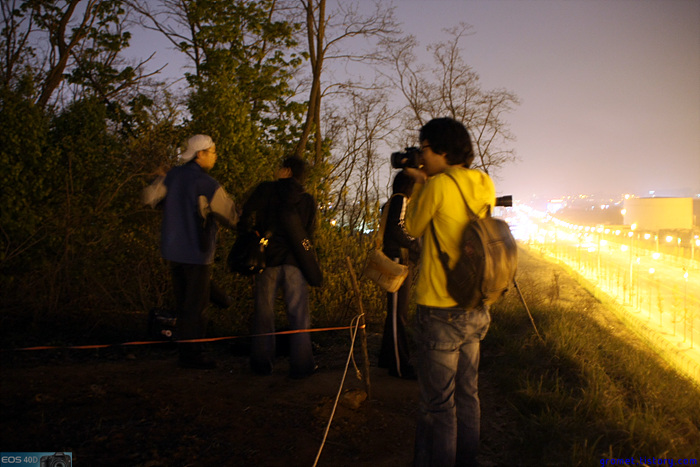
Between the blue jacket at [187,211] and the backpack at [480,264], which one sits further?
the blue jacket at [187,211]

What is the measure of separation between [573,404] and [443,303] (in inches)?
74.8

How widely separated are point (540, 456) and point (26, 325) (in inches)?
203

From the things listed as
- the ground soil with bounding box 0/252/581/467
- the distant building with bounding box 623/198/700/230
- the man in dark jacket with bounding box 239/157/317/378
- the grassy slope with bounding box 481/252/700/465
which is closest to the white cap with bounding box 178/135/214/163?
the man in dark jacket with bounding box 239/157/317/378

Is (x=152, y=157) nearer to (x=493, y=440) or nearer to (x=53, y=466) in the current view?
(x=53, y=466)

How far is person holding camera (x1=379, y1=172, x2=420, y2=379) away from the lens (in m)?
4.16

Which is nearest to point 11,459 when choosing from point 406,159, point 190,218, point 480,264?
point 190,218

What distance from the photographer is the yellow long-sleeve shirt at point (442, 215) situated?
9.02 feet

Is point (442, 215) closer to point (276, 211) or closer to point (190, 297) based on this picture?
point (276, 211)

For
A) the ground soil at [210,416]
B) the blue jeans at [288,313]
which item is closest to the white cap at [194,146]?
the blue jeans at [288,313]

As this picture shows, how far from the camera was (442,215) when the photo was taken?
9.09 feet

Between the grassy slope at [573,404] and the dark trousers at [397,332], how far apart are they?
2.31 ft

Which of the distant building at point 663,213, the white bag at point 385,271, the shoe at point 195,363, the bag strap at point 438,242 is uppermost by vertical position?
the distant building at point 663,213

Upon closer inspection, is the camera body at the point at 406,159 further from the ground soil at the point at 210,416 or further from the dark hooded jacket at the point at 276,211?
the ground soil at the point at 210,416

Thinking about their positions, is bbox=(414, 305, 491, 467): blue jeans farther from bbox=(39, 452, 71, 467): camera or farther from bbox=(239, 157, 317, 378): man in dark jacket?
bbox=(39, 452, 71, 467): camera
